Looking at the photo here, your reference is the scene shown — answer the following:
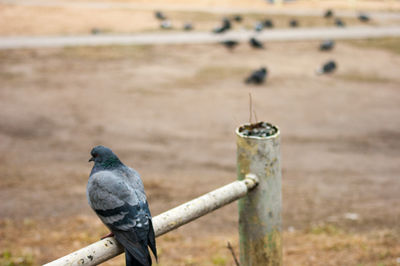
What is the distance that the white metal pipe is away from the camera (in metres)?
2.02

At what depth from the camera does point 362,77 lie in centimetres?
1609

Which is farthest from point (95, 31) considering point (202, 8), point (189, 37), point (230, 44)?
point (202, 8)

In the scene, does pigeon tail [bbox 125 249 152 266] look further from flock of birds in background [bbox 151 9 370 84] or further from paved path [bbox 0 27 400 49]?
paved path [bbox 0 27 400 49]

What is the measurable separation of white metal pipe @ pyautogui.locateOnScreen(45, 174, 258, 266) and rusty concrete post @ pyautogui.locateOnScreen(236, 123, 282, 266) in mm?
76

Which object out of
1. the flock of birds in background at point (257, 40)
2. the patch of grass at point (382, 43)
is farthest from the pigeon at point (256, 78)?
the patch of grass at point (382, 43)

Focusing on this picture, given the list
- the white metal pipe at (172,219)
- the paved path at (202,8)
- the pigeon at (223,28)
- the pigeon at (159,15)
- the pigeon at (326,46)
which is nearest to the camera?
the white metal pipe at (172,219)

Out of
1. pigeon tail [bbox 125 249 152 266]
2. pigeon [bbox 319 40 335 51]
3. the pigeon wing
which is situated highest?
the pigeon wing

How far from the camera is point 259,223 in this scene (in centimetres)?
275

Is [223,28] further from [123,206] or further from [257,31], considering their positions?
[123,206]

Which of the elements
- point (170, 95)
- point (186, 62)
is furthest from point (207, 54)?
point (170, 95)

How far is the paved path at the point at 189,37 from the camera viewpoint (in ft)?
67.7

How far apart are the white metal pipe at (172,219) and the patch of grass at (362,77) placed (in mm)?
14080

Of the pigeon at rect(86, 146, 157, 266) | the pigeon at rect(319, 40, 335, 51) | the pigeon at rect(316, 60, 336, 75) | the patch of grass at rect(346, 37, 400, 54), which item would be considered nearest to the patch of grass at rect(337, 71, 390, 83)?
the pigeon at rect(316, 60, 336, 75)

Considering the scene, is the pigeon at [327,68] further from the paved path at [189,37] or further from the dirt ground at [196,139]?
the paved path at [189,37]
